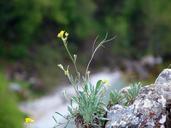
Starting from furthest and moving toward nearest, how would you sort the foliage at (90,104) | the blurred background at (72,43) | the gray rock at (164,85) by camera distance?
the blurred background at (72,43), the foliage at (90,104), the gray rock at (164,85)

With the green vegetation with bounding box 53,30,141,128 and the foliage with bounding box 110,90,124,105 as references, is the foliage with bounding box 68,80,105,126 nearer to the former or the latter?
the green vegetation with bounding box 53,30,141,128

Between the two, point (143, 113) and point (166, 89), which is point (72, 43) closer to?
point (166, 89)

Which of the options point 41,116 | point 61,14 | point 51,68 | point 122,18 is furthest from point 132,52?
point 41,116

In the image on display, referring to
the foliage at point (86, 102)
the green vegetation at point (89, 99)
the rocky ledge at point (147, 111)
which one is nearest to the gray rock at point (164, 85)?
the rocky ledge at point (147, 111)

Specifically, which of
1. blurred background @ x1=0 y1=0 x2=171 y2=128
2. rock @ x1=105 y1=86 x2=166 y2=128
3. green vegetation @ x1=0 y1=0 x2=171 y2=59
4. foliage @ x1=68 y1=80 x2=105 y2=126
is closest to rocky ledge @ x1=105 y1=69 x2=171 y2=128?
rock @ x1=105 y1=86 x2=166 y2=128

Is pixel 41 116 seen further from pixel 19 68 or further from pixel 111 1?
pixel 111 1

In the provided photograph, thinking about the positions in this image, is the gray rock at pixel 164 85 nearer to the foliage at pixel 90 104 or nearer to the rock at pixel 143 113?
the rock at pixel 143 113

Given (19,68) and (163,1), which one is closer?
(19,68)
